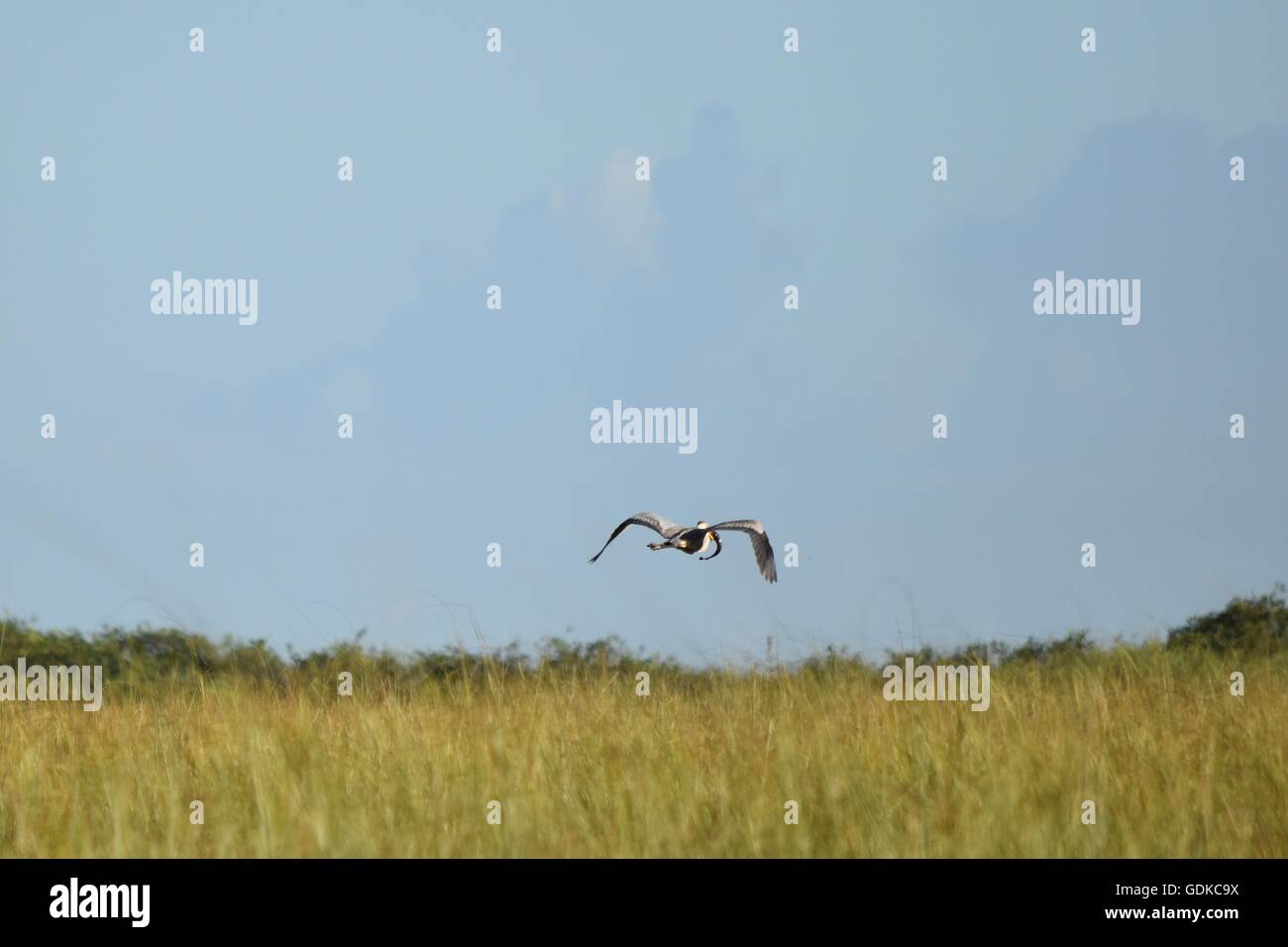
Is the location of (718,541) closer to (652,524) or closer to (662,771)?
(652,524)

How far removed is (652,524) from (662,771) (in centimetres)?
314

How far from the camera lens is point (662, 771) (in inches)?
307

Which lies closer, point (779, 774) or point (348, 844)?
point (348, 844)

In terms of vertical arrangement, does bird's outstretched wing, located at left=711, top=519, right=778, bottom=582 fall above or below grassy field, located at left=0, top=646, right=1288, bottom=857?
above

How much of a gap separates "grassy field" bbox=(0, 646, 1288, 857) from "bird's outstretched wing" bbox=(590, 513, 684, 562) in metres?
1.11

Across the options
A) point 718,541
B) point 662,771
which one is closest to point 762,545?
point 718,541

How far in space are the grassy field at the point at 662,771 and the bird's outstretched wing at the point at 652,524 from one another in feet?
3.63

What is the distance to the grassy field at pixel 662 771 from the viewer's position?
6957 mm

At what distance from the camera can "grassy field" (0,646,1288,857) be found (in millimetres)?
6957

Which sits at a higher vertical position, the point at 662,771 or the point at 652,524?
the point at 652,524
